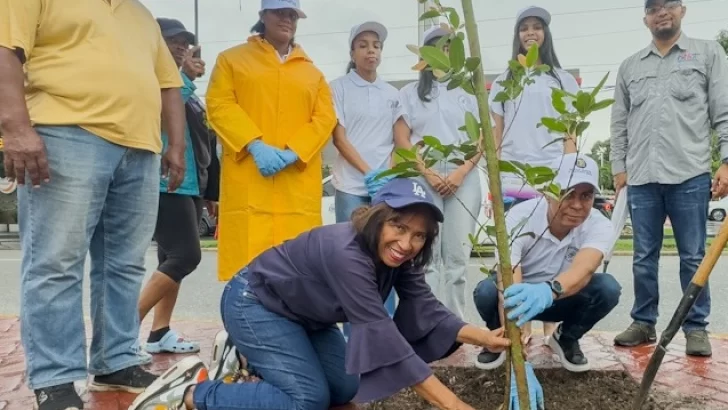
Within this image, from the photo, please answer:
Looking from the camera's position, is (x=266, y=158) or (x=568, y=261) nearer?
(x=568, y=261)

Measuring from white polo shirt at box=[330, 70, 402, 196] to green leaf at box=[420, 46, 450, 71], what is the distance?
195 cm

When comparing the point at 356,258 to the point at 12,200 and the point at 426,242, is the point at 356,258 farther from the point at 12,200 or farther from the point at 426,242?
the point at 12,200

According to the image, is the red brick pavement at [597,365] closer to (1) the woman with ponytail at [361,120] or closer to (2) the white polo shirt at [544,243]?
(2) the white polo shirt at [544,243]

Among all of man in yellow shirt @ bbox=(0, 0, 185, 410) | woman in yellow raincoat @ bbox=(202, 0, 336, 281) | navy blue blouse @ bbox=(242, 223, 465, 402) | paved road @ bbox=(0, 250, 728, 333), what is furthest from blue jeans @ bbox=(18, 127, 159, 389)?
paved road @ bbox=(0, 250, 728, 333)

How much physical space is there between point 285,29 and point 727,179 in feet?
7.62

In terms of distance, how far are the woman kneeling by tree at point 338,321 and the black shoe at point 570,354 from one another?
884 millimetres

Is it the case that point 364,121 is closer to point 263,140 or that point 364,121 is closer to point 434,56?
point 263,140

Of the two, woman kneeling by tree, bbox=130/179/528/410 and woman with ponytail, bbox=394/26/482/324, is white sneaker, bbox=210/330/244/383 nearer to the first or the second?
woman kneeling by tree, bbox=130/179/528/410

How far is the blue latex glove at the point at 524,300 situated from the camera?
203 centimetres

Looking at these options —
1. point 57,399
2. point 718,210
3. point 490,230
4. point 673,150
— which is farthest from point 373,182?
point 718,210

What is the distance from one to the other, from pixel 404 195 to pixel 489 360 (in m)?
1.30

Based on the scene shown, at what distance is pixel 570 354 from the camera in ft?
10.5

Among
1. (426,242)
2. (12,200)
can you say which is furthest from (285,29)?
(12,200)

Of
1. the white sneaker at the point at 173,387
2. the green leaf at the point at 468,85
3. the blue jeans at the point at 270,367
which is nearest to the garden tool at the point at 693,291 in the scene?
the green leaf at the point at 468,85
